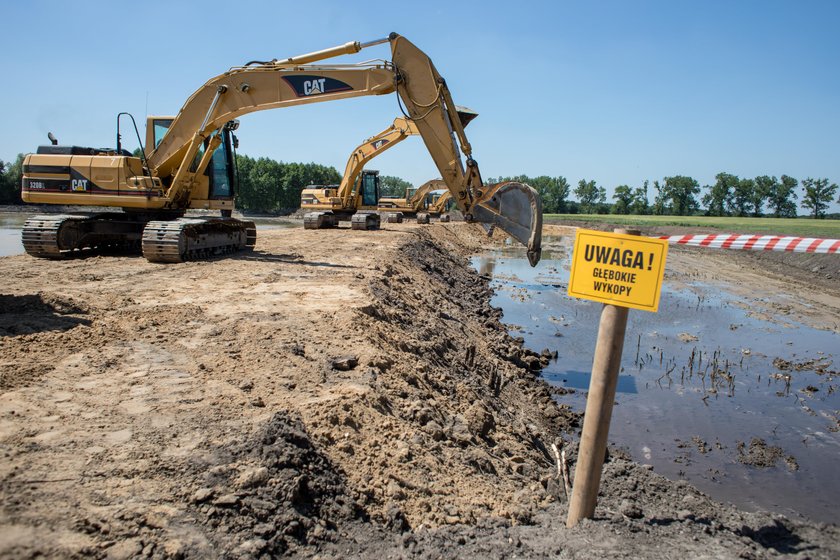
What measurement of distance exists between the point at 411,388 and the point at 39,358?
359cm

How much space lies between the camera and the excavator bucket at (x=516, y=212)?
32.1 ft

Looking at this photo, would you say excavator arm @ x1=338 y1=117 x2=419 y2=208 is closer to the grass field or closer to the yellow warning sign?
the yellow warning sign

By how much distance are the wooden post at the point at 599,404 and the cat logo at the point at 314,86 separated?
10.1 meters

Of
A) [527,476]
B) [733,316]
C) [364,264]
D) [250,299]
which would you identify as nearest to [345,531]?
[527,476]

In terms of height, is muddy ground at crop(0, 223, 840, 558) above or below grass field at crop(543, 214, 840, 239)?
below

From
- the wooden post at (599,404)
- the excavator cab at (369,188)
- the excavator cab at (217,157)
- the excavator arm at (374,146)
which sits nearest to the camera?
the wooden post at (599,404)

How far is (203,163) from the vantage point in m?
13.3

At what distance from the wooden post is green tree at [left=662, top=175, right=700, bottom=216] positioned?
4299 inches

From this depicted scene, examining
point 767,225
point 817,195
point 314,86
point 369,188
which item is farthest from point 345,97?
point 817,195

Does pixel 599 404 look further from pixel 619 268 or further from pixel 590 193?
pixel 590 193

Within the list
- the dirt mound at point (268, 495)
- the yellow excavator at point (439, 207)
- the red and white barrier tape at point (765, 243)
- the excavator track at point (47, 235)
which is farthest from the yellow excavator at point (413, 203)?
the dirt mound at point (268, 495)

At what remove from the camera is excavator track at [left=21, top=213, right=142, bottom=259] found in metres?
12.0

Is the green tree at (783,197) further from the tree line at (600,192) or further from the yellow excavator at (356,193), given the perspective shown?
the yellow excavator at (356,193)

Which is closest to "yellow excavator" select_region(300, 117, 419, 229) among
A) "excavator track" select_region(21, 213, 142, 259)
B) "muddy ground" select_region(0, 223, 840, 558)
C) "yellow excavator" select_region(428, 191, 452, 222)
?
"excavator track" select_region(21, 213, 142, 259)
